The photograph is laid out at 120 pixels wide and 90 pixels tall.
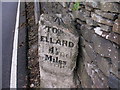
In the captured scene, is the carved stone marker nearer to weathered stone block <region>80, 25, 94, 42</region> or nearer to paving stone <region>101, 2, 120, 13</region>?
weathered stone block <region>80, 25, 94, 42</region>

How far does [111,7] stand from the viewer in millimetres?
2857

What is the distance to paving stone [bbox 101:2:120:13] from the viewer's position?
2.77 meters

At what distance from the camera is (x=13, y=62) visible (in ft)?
17.7

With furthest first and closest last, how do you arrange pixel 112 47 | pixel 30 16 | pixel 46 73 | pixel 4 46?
pixel 30 16 → pixel 4 46 → pixel 46 73 → pixel 112 47

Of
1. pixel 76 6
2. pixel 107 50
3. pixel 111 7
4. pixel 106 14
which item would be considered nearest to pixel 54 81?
pixel 76 6

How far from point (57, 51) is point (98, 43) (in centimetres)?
82

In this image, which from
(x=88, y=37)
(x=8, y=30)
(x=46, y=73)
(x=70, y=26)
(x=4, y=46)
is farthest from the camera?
(x=8, y=30)

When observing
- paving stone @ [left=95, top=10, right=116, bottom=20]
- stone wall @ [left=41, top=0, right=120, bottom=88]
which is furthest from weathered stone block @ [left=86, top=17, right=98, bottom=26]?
paving stone @ [left=95, top=10, right=116, bottom=20]

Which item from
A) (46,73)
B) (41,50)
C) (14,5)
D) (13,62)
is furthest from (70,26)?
(14,5)

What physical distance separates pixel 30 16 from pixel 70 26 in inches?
186

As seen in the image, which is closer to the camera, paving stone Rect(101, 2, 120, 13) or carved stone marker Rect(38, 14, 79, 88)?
paving stone Rect(101, 2, 120, 13)

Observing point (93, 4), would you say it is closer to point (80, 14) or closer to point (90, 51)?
point (80, 14)

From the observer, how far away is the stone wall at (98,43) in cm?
286

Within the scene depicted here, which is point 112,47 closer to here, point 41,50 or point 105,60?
point 105,60
